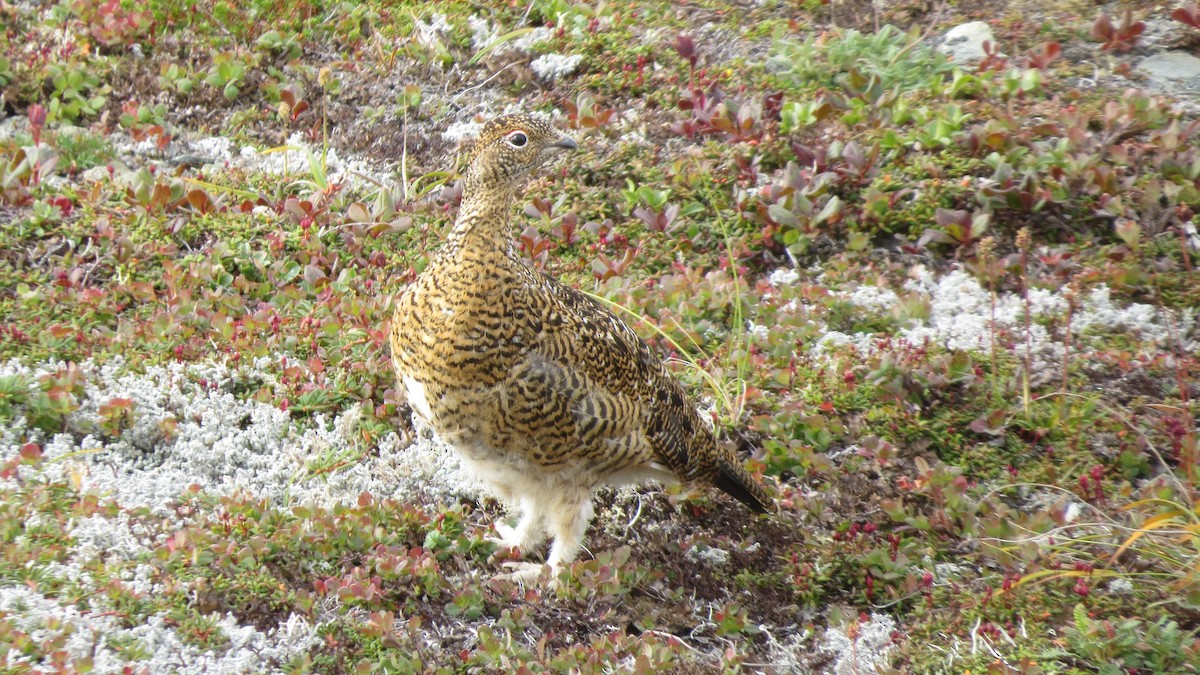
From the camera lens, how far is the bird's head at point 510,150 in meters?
4.59

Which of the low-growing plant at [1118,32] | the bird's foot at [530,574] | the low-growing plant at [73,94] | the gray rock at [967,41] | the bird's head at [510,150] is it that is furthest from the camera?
the gray rock at [967,41]

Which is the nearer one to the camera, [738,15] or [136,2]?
[136,2]

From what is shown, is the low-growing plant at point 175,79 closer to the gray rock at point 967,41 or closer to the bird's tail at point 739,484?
the bird's tail at point 739,484

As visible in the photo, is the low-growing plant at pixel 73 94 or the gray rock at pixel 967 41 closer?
the low-growing plant at pixel 73 94

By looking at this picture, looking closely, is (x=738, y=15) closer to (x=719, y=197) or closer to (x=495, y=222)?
(x=719, y=197)

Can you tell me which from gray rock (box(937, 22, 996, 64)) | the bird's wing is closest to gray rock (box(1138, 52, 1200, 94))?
gray rock (box(937, 22, 996, 64))

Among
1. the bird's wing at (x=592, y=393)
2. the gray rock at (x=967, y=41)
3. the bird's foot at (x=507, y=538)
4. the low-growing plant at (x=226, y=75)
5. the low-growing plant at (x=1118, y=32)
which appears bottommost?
the low-growing plant at (x=1118, y=32)

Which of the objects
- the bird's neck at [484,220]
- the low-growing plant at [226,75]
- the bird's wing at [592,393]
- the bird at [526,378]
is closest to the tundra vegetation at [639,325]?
the low-growing plant at [226,75]

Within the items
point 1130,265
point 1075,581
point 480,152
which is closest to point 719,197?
point 1130,265

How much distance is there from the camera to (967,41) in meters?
7.97

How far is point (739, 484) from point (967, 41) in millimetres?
4188

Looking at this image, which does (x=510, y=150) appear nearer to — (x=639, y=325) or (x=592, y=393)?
(x=592, y=393)

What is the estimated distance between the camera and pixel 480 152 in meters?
4.67

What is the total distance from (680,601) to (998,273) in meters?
2.59
